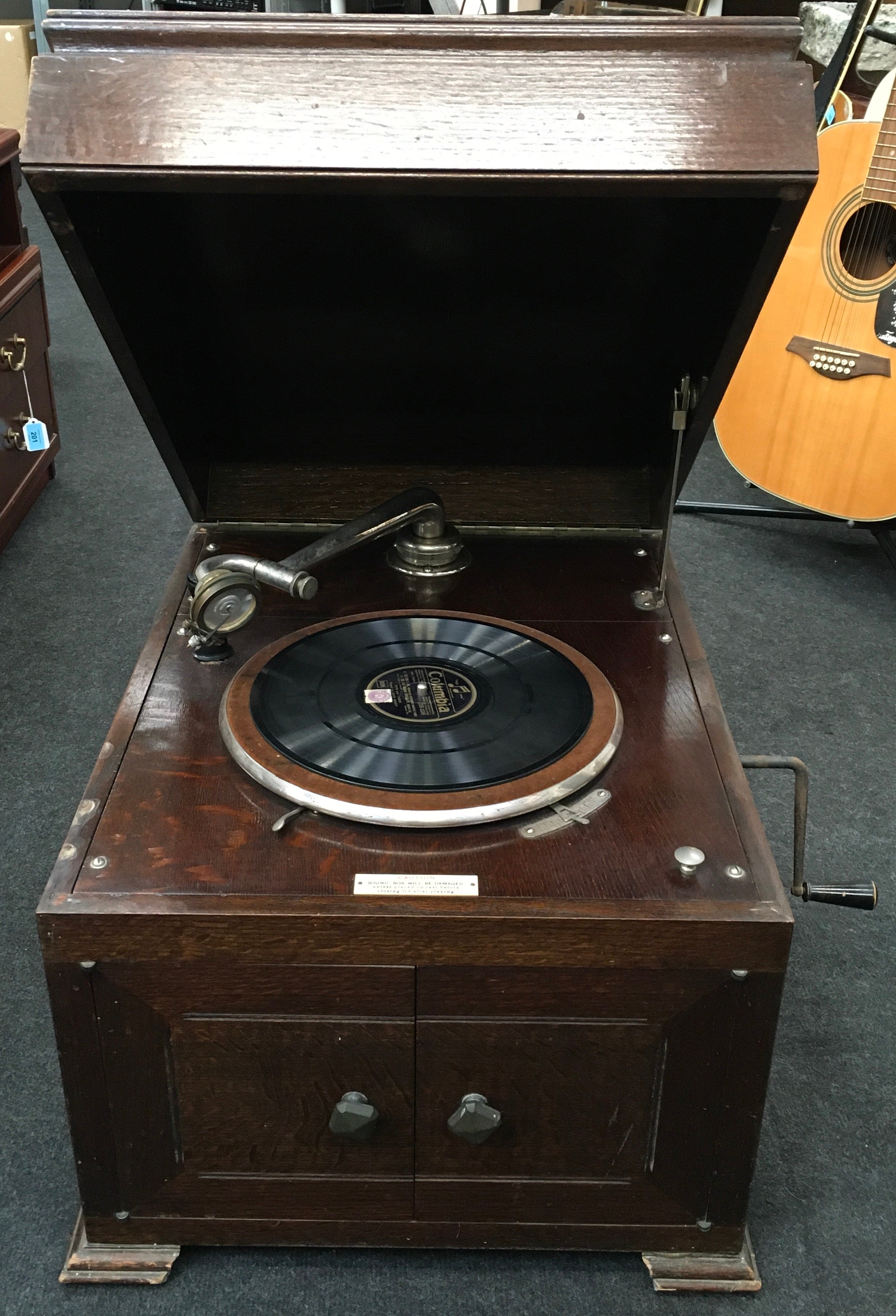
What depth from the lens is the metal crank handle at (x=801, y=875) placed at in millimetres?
1347

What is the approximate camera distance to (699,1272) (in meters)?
1.21

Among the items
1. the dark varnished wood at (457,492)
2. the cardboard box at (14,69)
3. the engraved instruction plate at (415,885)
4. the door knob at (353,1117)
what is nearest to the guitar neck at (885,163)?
the dark varnished wood at (457,492)

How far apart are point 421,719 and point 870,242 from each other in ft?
6.28

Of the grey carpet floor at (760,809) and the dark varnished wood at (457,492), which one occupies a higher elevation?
the dark varnished wood at (457,492)

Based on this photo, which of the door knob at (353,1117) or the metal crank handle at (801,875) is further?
the metal crank handle at (801,875)

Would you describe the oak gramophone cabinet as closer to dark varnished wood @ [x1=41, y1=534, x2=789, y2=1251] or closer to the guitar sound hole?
dark varnished wood @ [x1=41, y1=534, x2=789, y2=1251]

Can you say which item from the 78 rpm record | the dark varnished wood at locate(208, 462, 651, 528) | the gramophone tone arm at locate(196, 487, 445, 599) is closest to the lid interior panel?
the dark varnished wood at locate(208, 462, 651, 528)

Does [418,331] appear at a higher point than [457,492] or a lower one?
higher

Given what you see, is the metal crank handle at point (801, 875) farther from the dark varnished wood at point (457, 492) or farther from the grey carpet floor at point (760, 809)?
the dark varnished wood at point (457, 492)

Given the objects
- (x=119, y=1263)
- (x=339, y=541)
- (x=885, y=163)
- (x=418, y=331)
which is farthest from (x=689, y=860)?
(x=885, y=163)

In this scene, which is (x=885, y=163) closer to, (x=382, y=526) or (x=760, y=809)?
(x=760, y=809)

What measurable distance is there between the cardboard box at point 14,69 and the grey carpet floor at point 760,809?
2.42 metres

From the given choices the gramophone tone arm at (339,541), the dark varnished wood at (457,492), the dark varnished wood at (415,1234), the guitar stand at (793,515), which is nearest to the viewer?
the dark varnished wood at (415,1234)

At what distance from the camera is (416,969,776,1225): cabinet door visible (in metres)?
1.06
